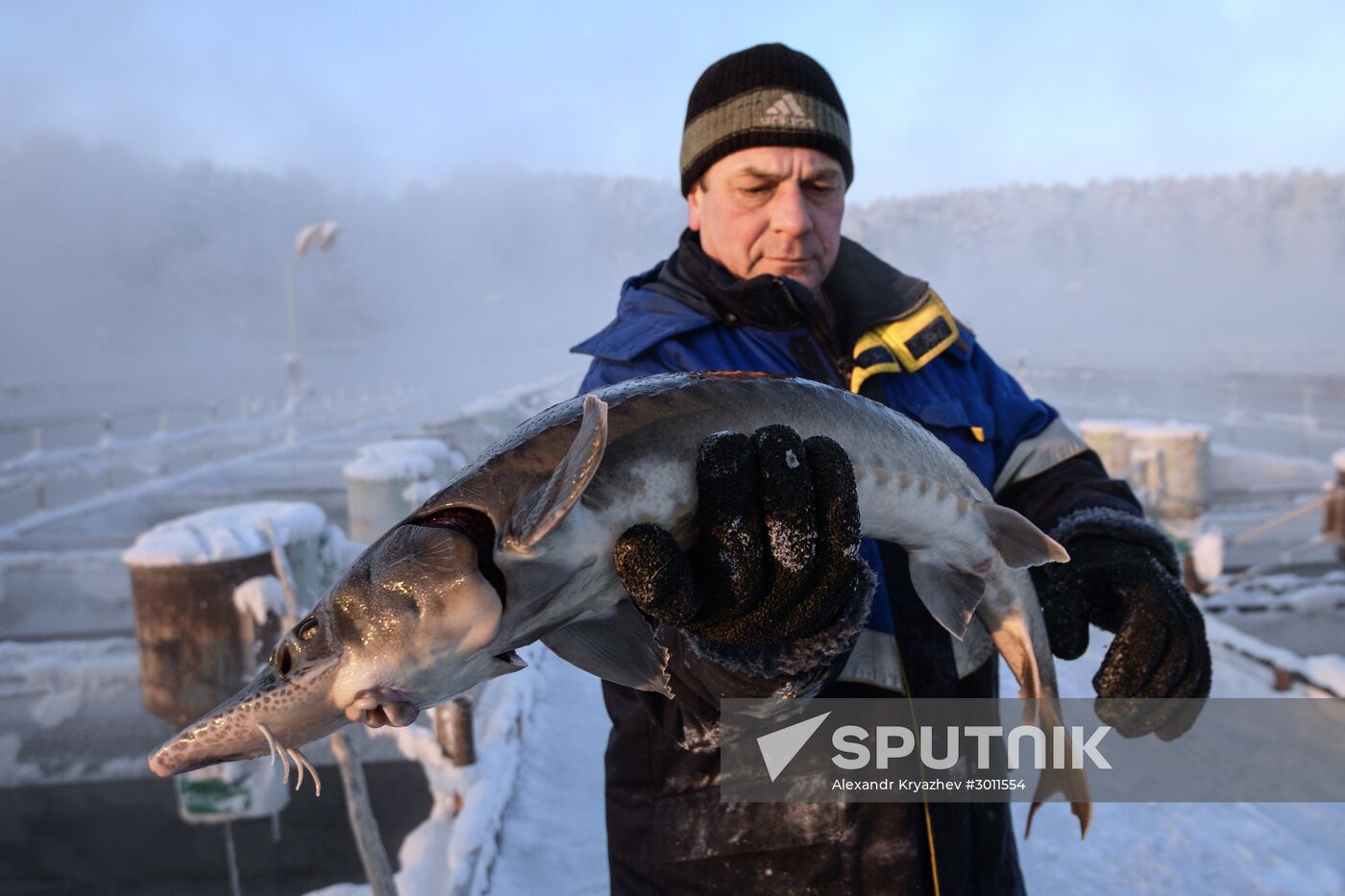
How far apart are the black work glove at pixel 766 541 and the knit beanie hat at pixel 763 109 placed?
3.43 feet

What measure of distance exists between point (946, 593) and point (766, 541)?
69cm

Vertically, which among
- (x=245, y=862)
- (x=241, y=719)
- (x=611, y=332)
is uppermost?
(x=611, y=332)

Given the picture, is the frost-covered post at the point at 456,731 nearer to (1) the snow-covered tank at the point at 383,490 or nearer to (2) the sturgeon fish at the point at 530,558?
(2) the sturgeon fish at the point at 530,558

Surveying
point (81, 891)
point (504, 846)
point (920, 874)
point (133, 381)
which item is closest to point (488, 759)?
point (504, 846)

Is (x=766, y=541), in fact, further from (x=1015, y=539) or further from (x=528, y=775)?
(x=528, y=775)

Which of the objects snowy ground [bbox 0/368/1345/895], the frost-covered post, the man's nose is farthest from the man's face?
the frost-covered post

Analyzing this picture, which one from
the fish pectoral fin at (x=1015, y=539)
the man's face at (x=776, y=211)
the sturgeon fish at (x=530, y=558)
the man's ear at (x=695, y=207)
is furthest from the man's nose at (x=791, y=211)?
the fish pectoral fin at (x=1015, y=539)

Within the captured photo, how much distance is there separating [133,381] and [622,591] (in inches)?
2800

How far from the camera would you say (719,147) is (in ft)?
7.09

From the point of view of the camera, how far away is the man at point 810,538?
55.0 inches

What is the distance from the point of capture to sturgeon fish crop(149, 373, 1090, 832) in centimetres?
114

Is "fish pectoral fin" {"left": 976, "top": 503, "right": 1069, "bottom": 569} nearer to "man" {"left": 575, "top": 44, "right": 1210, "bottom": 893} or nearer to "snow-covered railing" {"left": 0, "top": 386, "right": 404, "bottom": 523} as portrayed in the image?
"man" {"left": 575, "top": 44, "right": 1210, "bottom": 893}

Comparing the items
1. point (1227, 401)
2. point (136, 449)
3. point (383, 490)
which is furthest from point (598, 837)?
point (1227, 401)

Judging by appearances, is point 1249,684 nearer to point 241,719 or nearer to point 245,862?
point 241,719
